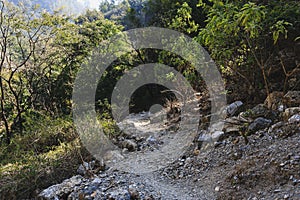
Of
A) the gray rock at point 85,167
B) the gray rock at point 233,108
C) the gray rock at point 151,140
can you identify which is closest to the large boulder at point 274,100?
the gray rock at point 233,108

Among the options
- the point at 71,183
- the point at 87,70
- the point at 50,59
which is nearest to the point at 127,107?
the point at 87,70

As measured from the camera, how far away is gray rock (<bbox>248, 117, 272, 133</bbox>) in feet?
10.6

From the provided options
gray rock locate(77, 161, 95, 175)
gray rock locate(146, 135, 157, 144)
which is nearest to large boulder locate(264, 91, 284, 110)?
gray rock locate(146, 135, 157, 144)

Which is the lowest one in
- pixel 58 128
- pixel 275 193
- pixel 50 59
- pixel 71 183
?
pixel 275 193

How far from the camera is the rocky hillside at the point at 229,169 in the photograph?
2.29 meters

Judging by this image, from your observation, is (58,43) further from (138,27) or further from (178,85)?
(178,85)

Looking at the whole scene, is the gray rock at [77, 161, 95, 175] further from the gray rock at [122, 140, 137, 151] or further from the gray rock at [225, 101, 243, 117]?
the gray rock at [225, 101, 243, 117]

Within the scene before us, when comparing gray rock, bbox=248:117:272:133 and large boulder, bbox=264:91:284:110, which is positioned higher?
large boulder, bbox=264:91:284:110

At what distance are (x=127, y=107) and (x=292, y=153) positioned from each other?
18.7ft

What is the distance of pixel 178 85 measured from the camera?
5922mm

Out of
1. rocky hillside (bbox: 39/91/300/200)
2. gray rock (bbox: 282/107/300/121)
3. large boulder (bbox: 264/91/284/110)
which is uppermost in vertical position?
large boulder (bbox: 264/91/284/110)

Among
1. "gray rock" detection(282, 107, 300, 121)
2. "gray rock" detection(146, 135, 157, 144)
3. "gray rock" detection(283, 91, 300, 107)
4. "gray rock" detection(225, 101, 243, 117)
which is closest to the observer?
"gray rock" detection(282, 107, 300, 121)

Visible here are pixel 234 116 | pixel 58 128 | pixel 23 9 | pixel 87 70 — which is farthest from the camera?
pixel 87 70

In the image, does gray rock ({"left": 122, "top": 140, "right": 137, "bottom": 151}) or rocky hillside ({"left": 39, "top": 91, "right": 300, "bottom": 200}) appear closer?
rocky hillside ({"left": 39, "top": 91, "right": 300, "bottom": 200})
